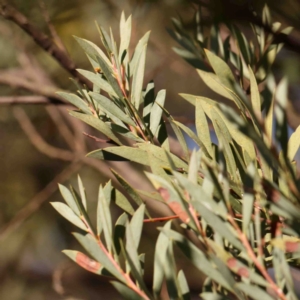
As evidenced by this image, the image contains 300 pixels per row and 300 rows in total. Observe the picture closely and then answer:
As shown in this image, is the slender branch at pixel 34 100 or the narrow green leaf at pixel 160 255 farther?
the slender branch at pixel 34 100

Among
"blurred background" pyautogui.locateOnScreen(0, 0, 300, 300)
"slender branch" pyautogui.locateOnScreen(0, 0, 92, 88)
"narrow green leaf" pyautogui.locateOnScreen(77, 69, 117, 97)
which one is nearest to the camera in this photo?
"narrow green leaf" pyautogui.locateOnScreen(77, 69, 117, 97)

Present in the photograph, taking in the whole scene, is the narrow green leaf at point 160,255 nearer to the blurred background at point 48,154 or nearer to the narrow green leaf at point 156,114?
the narrow green leaf at point 156,114

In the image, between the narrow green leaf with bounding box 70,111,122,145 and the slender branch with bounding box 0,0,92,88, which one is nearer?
the narrow green leaf with bounding box 70,111,122,145

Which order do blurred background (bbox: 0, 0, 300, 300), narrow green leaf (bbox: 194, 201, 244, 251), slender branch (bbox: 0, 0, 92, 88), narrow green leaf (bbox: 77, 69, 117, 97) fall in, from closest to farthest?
1. narrow green leaf (bbox: 194, 201, 244, 251)
2. narrow green leaf (bbox: 77, 69, 117, 97)
3. slender branch (bbox: 0, 0, 92, 88)
4. blurred background (bbox: 0, 0, 300, 300)

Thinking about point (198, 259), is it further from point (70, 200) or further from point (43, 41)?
point (43, 41)

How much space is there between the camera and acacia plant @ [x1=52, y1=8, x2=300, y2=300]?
17cm

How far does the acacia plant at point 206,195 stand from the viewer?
17cm

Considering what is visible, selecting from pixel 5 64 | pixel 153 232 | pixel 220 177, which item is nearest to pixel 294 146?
pixel 220 177

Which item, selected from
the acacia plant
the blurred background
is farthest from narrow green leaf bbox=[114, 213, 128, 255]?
the blurred background

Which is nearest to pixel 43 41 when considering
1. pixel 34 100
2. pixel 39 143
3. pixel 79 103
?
pixel 34 100

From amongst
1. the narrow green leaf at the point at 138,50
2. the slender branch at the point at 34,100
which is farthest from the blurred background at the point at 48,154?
the narrow green leaf at the point at 138,50

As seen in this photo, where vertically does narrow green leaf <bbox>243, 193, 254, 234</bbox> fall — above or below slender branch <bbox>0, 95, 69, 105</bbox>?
below

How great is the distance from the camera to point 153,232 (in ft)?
4.19

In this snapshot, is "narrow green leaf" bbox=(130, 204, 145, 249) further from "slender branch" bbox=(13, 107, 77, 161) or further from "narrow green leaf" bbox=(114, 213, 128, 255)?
"slender branch" bbox=(13, 107, 77, 161)
